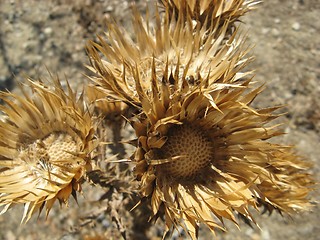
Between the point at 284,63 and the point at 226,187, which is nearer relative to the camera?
the point at 226,187

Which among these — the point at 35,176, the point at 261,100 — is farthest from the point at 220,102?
the point at 261,100

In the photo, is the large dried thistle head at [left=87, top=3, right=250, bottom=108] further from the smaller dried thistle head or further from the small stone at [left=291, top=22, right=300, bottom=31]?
the small stone at [left=291, top=22, right=300, bottom=31]

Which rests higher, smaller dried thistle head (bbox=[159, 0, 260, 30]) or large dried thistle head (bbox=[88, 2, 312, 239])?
smaller dried thistle head (bbox=[159, 0, 260, 30])

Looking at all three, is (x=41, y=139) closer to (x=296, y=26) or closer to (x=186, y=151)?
(x=186, y=151)

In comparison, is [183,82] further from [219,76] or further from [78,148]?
[78,148]

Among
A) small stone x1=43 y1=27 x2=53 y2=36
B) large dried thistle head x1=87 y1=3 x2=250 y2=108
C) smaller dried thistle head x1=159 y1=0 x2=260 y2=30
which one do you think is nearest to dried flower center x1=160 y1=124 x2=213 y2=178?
large dried thistle head x1=87 y1=3 x2=250 y2=108

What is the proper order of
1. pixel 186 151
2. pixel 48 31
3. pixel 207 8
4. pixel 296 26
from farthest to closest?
pixel 296 26
pixel 48 31
pixel 207 8
pixel 186 151

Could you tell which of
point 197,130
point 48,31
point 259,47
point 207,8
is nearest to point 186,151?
point 197,130

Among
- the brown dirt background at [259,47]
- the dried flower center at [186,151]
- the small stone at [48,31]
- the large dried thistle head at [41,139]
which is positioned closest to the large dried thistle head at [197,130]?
the dried flower center at [186,151]
